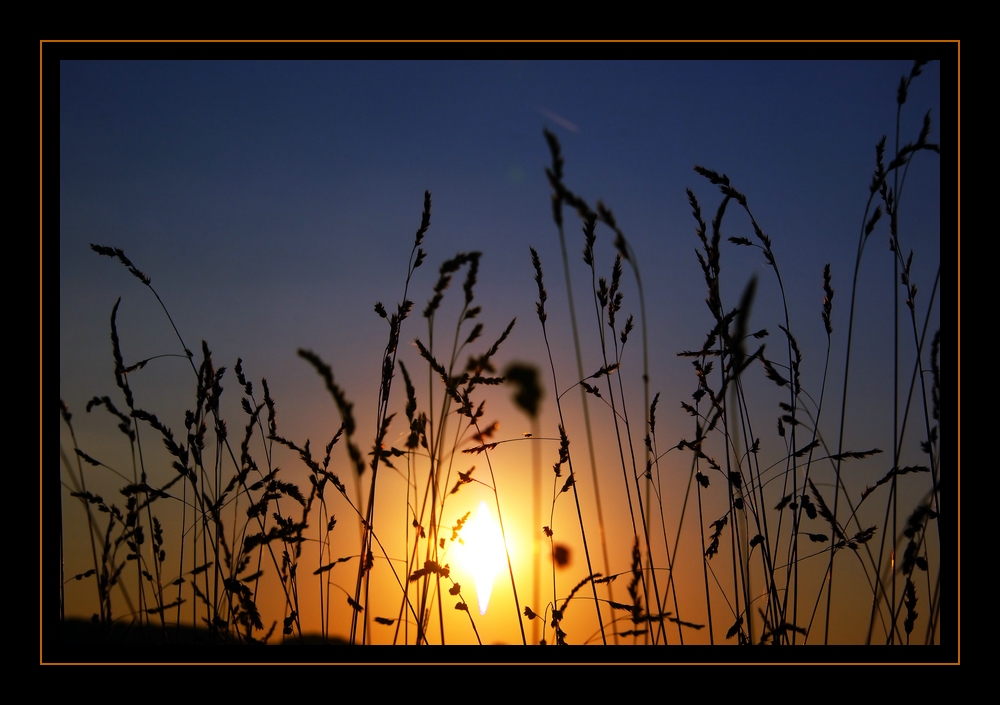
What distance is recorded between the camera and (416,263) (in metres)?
1.62

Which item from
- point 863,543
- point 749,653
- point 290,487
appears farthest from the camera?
point 290,487

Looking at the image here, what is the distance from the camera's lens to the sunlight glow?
5.51 ft

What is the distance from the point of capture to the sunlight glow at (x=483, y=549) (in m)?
1.68

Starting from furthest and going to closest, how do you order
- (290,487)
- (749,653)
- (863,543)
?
(290,487)
(863,543)
(749,653)

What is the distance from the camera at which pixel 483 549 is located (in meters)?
1.71

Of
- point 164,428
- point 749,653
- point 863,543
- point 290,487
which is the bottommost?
point 749,653

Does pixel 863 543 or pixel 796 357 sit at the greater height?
pixel 796 357

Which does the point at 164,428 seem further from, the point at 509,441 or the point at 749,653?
the point at 749,653
